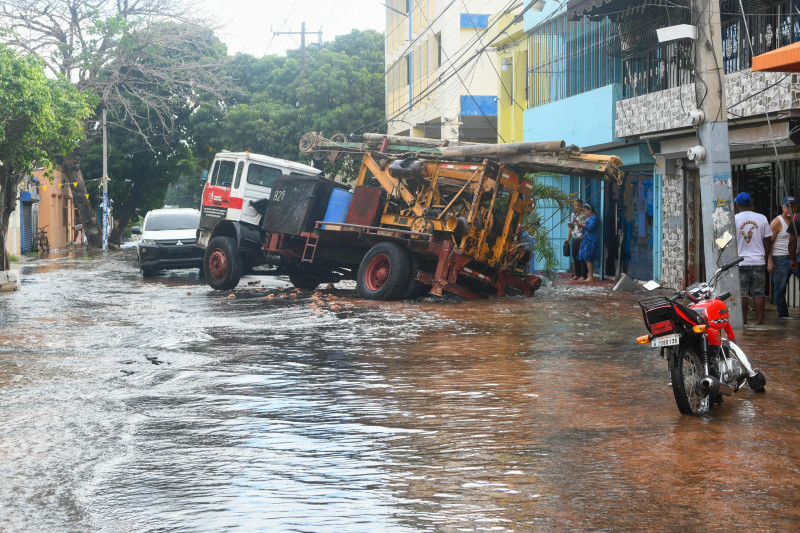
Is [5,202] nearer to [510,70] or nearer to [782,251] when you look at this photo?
[510,70]

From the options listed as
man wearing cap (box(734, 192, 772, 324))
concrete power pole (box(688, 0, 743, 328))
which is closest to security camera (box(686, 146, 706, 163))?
concrete power pole (box(688, 0, 743, 328))

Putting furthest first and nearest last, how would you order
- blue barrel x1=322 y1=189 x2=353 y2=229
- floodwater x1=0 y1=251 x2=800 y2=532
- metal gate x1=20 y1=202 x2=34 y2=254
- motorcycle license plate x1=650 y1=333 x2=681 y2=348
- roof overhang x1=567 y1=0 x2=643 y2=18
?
metal gate x1=20 y1=202 x2=34 y2=254 < blue barrel x1=322 y1=189 x2=353 y2=229 < roof overhang x1=567 y1=0 x2=643 y2=18 < motorcycle license plate x1=650 y1=333 x2=681 y2=348 < floodwater x1=0 y1=251 x2=800 y2=532

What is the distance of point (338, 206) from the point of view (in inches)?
768

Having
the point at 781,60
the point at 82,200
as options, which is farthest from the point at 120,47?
the point at 781,60

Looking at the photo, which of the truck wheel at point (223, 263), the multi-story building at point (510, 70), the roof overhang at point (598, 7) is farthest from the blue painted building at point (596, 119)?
the truck wheel at point (223, 263)

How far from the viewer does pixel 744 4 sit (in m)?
16.2

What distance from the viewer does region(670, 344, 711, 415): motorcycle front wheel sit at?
7.45 metres

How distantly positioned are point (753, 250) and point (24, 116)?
15246mm

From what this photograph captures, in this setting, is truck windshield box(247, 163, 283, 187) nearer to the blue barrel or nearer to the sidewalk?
the blue barrel

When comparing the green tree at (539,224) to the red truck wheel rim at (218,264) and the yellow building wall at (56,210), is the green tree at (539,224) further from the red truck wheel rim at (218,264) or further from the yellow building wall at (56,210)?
the yellow building wall at (56,210)

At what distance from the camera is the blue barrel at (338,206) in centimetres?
1941

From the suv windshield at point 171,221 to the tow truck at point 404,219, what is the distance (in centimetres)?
605

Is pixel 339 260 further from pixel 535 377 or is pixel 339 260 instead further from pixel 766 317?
pixel 535 377

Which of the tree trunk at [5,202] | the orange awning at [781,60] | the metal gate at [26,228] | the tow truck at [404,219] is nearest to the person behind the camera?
the orange awning at [781,60]
